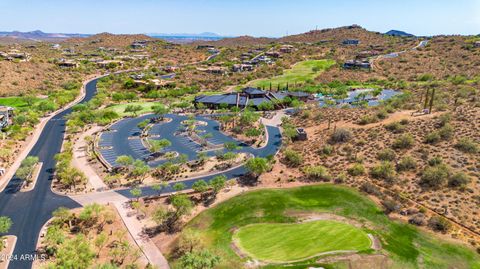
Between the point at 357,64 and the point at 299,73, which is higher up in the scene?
the point at 357,64

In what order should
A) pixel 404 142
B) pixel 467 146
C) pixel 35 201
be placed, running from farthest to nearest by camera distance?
1. pixel 404 142
2. pixel 467 146
3. pixel 35 201

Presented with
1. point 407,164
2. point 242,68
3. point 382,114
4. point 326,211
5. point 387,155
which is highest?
point 242,68

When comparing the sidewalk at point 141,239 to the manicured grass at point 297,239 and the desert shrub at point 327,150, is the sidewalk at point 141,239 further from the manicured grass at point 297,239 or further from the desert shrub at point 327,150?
the desert shrub at point 327,150

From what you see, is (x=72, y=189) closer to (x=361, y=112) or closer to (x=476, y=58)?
(x=361, y=112)

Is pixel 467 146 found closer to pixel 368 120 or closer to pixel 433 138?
pixel 433 138

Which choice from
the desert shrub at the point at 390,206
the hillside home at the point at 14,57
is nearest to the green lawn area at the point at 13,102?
the hillside home at the point at 14,57

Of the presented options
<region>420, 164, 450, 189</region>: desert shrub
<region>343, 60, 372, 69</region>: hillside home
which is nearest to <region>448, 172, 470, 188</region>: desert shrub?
<region>420, 164, 450, 189</region>: desert shrub

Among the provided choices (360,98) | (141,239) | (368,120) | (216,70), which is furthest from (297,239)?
(216,70)

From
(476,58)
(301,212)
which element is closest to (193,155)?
(301,212)
